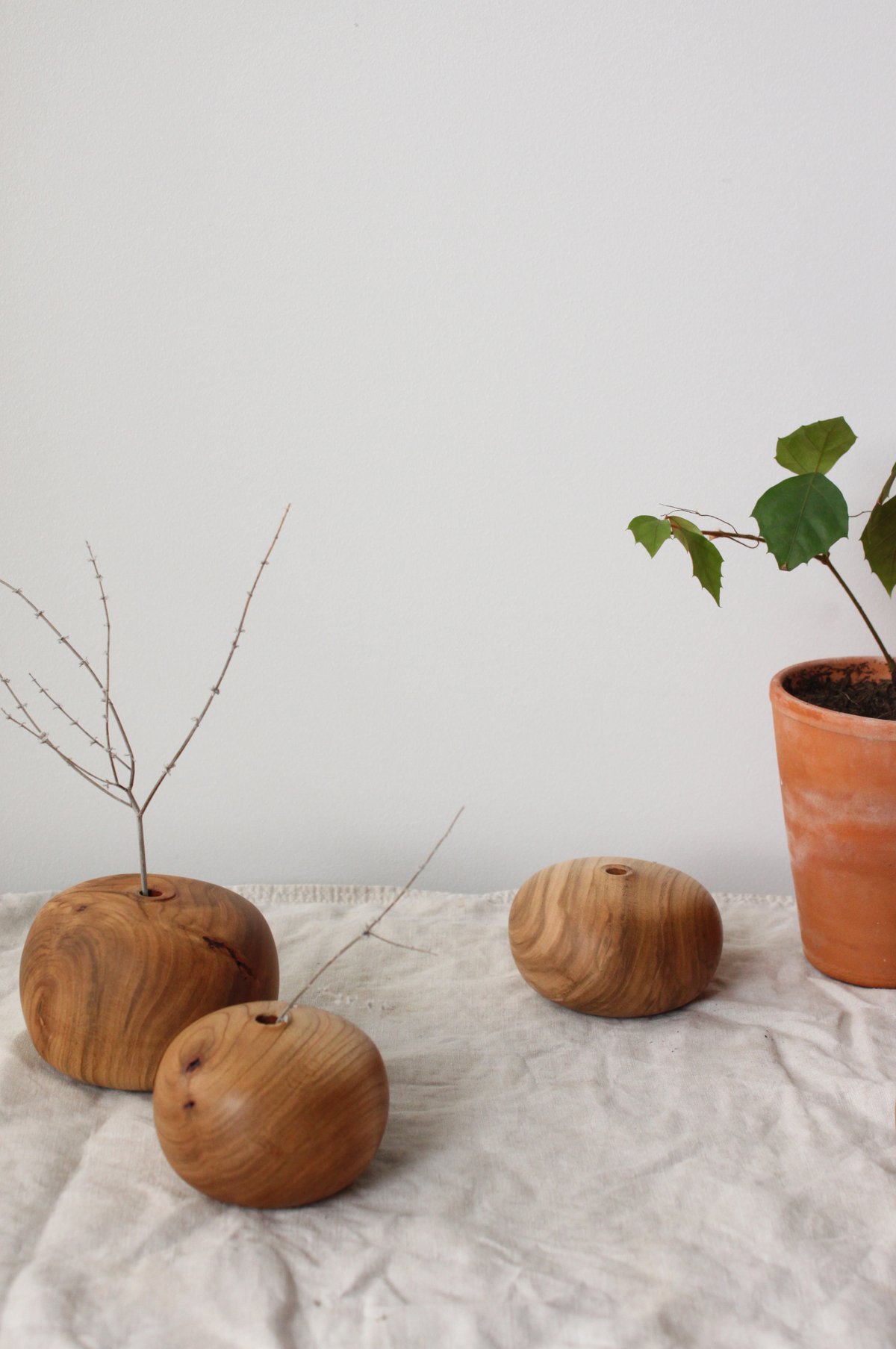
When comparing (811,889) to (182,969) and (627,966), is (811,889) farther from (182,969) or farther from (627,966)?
(182,969)

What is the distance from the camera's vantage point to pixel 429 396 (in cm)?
114

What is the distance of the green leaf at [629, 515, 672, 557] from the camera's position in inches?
37.1

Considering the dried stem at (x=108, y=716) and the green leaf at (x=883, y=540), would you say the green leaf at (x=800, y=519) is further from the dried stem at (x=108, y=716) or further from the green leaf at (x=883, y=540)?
the dried stem at (x=108, y=716)

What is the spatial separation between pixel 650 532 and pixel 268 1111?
553 mm

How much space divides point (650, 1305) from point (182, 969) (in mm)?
401

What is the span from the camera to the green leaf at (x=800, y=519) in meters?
0.91

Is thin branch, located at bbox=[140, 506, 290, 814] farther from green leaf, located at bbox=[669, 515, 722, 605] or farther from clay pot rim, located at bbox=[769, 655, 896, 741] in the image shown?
clay pot rim, located at bbox=[769, 655, 896, 741]

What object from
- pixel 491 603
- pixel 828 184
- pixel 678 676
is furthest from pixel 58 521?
pixel 828 184

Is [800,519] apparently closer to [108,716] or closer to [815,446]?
[815,446]

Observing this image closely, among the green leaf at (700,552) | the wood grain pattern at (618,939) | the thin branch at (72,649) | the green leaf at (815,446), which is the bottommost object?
the wood grain pattern at (618,939)

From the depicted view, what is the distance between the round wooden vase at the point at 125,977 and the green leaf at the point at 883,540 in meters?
0.63

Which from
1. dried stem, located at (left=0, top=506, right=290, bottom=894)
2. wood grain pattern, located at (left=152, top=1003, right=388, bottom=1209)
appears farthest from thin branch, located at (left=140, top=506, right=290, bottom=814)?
wood grain pattern, located at (left=152, top=1003, right=388, bottom=1209)

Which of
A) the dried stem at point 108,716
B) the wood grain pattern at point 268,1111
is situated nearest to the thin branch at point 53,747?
the dried stem at point 108,716

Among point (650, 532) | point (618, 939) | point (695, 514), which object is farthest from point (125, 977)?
point (695, 514)
